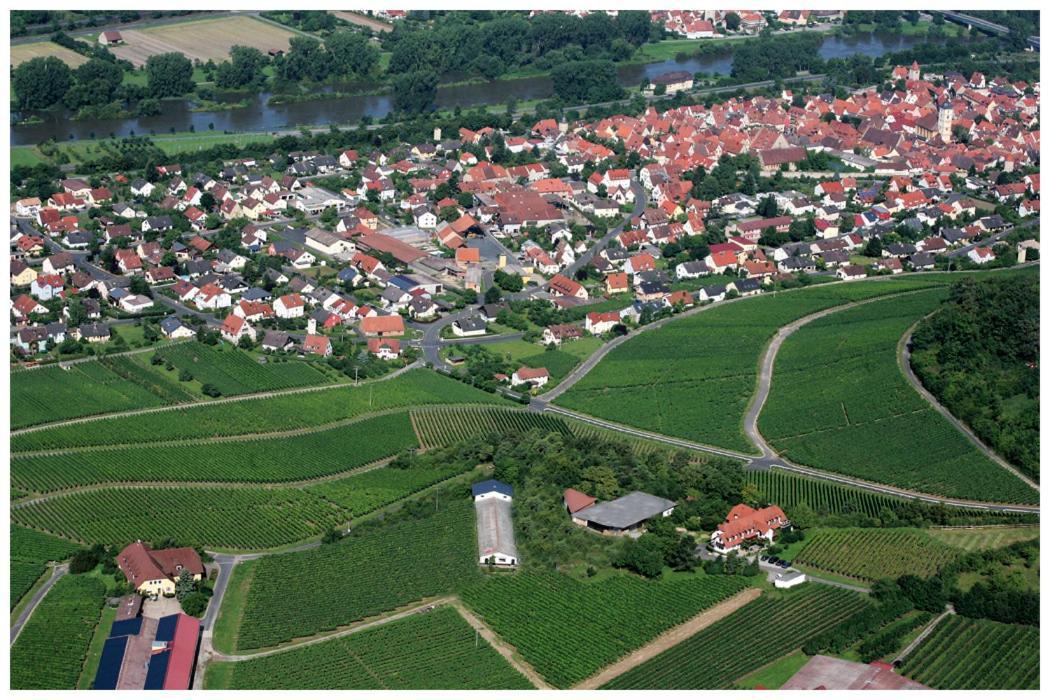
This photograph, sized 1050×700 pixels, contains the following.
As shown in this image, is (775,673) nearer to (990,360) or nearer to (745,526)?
(745,526)

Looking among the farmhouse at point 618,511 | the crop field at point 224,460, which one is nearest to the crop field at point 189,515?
the crop field at point 224,460

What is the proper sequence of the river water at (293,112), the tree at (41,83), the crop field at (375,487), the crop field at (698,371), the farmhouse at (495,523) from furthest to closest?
the tree at (41,83) → the river water at (293,112) → the crop field at (698,371) → the crop field at (375,487) → the farmhouse at (495,523)

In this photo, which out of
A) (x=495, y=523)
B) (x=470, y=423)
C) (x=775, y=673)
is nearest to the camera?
(x=775, y=673)

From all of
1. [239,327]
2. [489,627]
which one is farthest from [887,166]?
[489,627]

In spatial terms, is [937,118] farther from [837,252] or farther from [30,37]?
[30,37]

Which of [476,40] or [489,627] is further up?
[476,40]

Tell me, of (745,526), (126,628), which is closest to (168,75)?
(745,526)

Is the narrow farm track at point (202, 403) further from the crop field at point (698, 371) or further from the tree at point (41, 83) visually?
the tree at point (41, 83)
